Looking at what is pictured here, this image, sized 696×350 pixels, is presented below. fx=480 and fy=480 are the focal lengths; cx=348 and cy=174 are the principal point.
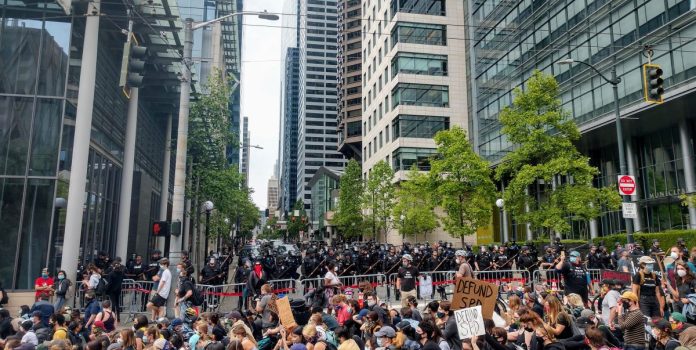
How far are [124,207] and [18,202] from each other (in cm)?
755

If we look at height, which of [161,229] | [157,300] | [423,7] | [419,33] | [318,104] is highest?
[318,104]

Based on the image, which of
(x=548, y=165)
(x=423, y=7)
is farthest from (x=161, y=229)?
(x=423, y=7)

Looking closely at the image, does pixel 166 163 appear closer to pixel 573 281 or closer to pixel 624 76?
pixel 573 281

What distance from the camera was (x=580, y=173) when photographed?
90.3 ft

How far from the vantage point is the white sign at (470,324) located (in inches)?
271

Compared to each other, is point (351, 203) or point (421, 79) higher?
point (421, 79)

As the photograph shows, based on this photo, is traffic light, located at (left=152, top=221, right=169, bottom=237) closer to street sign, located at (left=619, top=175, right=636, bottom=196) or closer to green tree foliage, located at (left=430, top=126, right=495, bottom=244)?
street sign, located at (left=619, top=175, right=636, bottom=196)

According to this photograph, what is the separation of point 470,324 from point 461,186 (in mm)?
30355

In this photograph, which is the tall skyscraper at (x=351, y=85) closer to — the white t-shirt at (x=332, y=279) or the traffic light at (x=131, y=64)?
the white t-shirt at (x=332, y=279)

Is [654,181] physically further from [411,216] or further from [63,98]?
[63,98]

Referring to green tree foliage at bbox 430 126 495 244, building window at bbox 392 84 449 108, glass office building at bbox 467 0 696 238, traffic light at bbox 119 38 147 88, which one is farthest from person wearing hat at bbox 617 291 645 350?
building window at bbox 392 84 449 108

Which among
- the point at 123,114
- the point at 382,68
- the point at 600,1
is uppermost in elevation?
the point at 382,68

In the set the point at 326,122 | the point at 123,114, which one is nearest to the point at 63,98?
the point at 123,114

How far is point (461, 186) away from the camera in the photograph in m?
36.5
